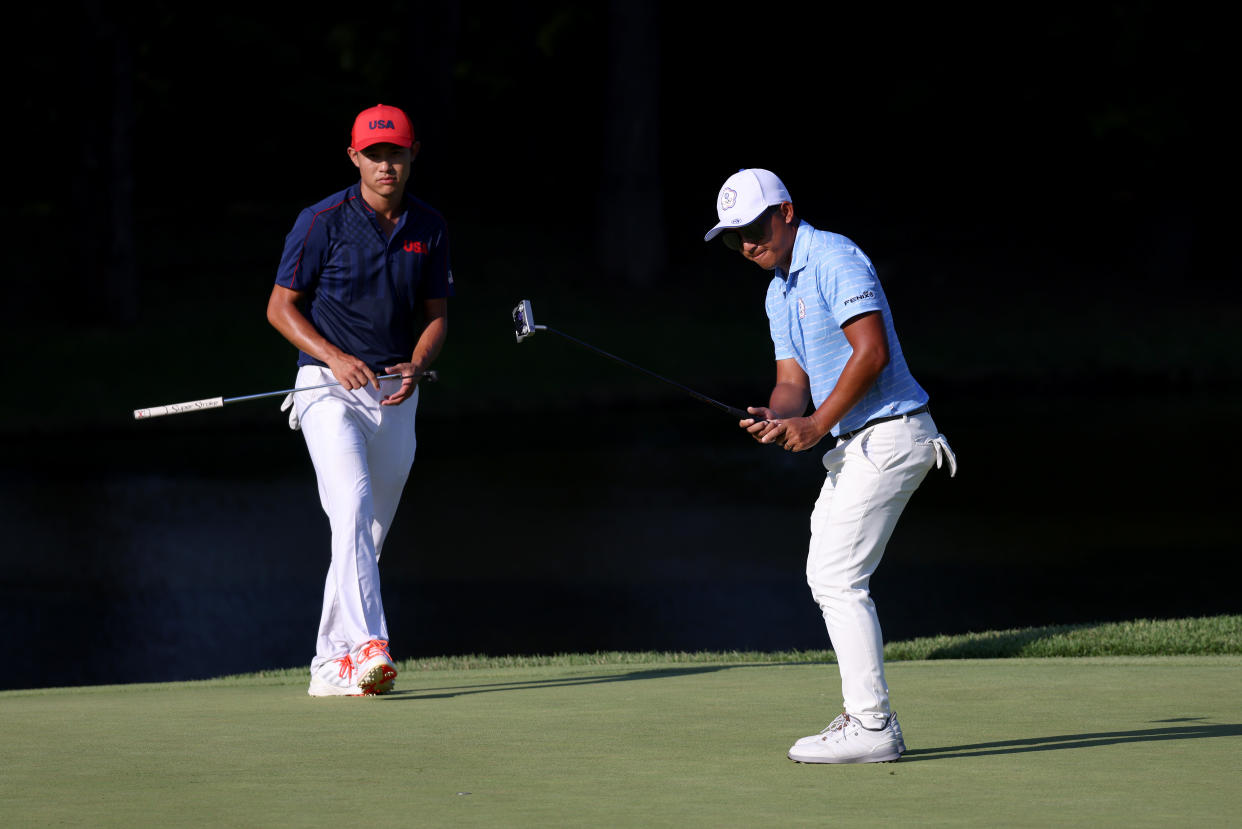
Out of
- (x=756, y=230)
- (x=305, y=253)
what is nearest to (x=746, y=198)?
(x=756, y=230)

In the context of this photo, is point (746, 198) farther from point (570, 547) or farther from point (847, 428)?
point (570, 547)

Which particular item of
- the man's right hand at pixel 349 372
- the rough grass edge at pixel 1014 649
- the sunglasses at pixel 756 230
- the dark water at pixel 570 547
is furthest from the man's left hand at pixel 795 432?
the dark water at pixel 570 547

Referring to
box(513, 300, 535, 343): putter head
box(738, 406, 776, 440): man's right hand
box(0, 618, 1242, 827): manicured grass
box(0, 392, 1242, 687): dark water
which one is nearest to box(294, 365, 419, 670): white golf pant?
box(0, 618, 1242, 827): manicured grass

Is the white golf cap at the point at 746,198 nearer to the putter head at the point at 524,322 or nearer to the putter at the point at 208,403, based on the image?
the putter head at the point at 524,322

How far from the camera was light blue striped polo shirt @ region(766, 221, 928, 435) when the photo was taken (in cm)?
524

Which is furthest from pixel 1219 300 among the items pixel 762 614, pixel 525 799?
pixel 525 799

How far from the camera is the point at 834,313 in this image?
5.26 m

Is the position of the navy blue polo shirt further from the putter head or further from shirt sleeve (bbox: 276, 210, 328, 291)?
the putter head

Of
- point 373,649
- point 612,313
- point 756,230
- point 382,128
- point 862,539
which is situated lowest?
point 373,649

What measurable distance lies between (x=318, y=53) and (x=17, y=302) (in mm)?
14753

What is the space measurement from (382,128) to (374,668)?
210cm

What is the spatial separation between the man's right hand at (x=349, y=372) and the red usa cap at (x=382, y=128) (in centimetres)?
85

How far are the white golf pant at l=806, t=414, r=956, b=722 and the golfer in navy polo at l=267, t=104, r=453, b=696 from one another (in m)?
2.28

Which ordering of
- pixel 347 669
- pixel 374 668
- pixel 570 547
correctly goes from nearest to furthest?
1. pixel 374 668
2. pixel 347 669
3. pixel 570 547
